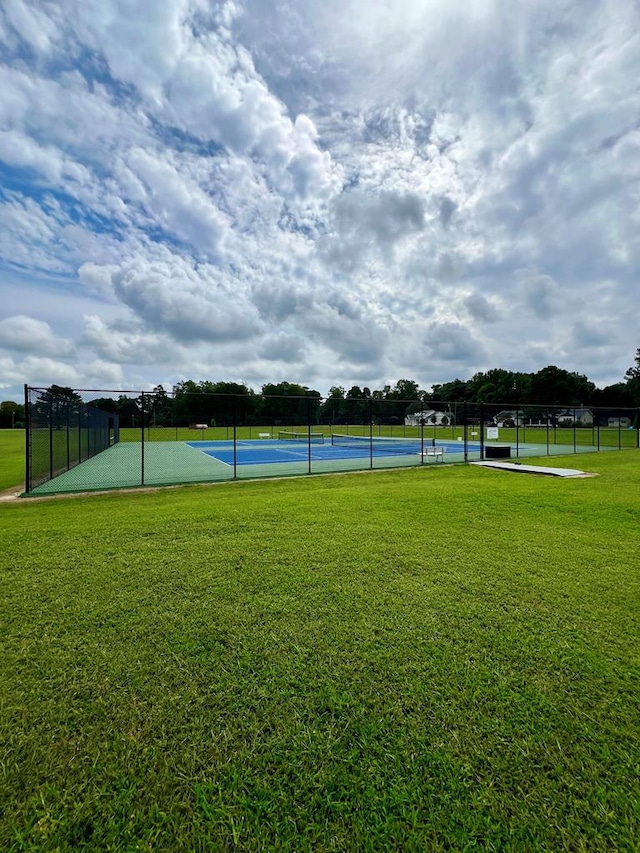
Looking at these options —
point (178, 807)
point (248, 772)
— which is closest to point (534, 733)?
point (248, 772)

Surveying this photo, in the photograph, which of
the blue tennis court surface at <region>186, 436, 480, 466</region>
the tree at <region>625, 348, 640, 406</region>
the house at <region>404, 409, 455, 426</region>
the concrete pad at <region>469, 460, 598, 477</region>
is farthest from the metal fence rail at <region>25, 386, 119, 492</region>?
the tree at <region>625, 348, 640, 406</region>

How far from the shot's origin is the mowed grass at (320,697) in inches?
54.2

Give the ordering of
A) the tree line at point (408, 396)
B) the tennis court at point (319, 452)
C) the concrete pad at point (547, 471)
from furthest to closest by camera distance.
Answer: the tree line at point (408, 396) < the tennis court at point (319, 452) < the concrete pad at point (547, 471)

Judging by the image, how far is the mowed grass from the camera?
138cm

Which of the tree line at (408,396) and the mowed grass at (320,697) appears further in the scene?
the tree line at (408,396)

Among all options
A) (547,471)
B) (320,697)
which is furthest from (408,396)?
(320,697)

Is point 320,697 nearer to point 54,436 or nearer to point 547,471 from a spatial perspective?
point 547,471

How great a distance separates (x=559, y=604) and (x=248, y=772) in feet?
8.00

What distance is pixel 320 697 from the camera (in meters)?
1.94

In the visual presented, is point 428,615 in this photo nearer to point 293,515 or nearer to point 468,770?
point 468,770

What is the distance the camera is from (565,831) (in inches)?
52.3

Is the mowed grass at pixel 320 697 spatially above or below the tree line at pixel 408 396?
below

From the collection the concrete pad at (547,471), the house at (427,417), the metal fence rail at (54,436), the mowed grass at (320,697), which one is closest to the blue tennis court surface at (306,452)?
the house at (427,417)

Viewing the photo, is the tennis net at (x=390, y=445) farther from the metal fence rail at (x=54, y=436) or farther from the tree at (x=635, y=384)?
the tree at (x=635, y=384)
